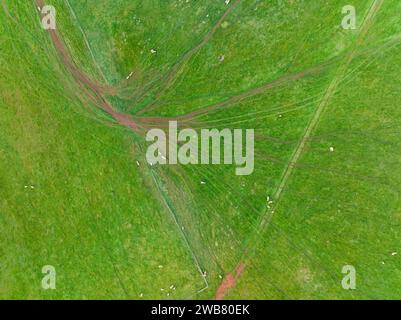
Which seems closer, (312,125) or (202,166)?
(312,125)

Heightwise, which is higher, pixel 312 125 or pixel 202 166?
pixel 312 125

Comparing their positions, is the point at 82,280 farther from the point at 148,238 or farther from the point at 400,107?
the point at 400,107

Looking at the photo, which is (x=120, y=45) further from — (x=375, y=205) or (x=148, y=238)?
(x=375, y=205)

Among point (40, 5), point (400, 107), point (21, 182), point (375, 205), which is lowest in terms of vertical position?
point (375, 205)

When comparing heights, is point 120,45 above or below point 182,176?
above
